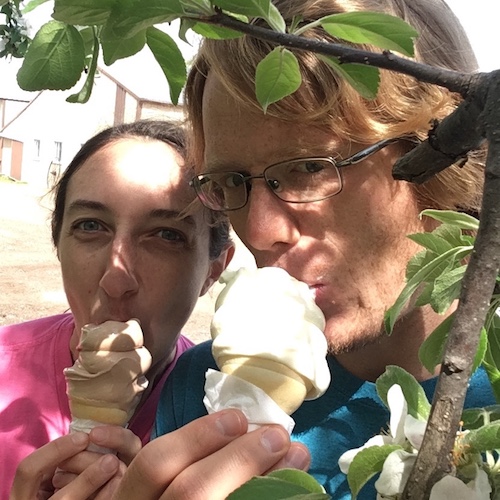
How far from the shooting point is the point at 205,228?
1.75 meters

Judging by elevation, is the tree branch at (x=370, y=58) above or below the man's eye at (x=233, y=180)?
above

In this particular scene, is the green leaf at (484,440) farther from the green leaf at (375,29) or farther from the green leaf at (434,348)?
the green leaf at (375,29)

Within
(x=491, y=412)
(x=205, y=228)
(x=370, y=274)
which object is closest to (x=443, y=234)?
(x=491, y=412)

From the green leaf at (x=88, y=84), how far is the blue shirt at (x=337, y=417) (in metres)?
0.87

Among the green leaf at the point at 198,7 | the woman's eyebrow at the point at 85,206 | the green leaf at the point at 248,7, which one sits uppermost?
the green leaf at the point at 248,7

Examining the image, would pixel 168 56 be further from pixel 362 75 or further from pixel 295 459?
pixel 295 459

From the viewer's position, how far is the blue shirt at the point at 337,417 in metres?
1.30

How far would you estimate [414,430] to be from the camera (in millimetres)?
476

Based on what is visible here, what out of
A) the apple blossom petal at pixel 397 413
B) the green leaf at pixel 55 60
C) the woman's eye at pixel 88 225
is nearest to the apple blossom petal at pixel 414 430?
the apple blossom petal at pixel 397 413

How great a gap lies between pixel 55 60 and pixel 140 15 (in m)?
0.22

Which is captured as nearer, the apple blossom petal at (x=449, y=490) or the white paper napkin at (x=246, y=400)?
the apple blossom petal at (x=449, y=490)

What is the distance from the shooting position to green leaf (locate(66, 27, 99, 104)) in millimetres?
752

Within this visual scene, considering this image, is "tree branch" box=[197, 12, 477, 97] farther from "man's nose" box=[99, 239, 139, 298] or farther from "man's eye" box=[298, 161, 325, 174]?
"man's nose" box=[99, 239, 139, 298]

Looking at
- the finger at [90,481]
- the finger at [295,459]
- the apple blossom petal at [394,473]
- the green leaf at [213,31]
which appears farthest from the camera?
the finger at [90,481]
